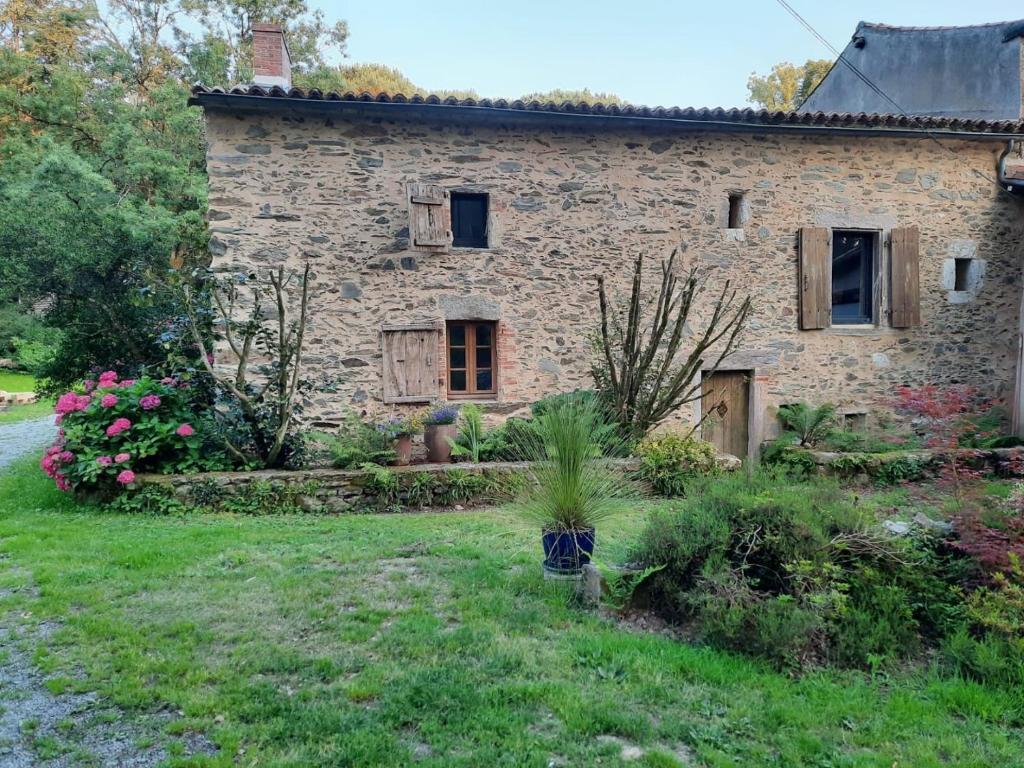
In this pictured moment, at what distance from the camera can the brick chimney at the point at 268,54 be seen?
849 centimetres

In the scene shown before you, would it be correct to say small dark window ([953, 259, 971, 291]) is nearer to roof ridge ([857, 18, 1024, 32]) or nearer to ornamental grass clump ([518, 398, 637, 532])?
roof ridge ([857, 18, 1024, 32])

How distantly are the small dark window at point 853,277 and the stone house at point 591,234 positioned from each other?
0.03 metres

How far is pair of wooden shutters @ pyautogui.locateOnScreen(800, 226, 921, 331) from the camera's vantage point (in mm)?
8969

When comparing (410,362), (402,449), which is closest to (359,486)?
(402,449)

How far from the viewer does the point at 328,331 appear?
7.89m

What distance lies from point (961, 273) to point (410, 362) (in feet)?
27.3

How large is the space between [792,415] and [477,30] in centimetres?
856

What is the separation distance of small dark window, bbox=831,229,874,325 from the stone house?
3 centimetres

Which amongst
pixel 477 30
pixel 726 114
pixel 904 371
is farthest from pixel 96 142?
pixel 904 371

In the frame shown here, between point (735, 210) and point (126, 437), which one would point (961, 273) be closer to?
point (735, 210)

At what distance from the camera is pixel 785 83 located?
22.3m

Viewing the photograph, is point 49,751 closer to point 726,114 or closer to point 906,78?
point 726,114

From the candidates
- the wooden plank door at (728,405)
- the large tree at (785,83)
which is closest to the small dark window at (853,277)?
the wooden plank door at (728,405)

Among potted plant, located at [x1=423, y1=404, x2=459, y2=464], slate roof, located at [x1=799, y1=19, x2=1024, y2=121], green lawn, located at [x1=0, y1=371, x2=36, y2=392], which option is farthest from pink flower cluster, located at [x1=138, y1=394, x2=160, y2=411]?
green lawn, located at [x1=0, y1=371, x2=36, y2=392]
